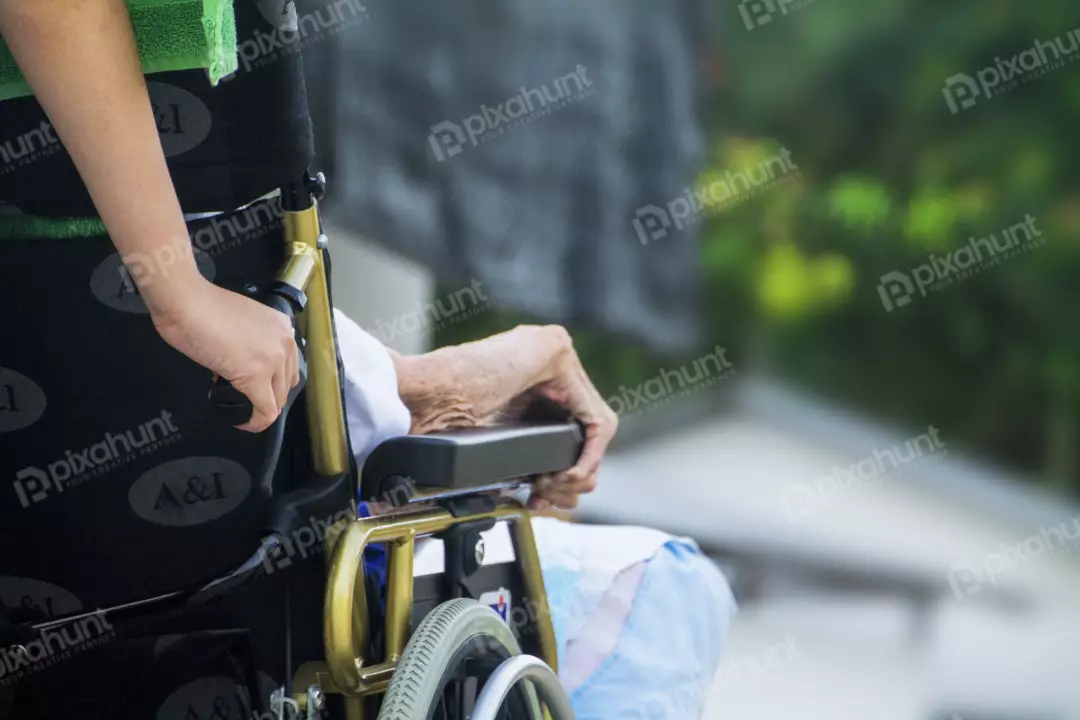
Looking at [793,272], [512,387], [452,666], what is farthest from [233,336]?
[793,272]

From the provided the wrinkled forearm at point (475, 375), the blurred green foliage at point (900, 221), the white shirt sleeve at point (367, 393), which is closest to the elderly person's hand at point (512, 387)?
the wrinkled forearm at point (475, 375)

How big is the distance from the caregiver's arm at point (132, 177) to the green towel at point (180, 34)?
0.13 feet

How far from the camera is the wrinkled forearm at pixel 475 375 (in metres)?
1.47

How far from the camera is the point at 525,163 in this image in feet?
9.61

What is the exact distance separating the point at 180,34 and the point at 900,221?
713cm

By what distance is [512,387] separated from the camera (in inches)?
59.2

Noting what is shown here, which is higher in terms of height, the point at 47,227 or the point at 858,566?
the point at 47,227

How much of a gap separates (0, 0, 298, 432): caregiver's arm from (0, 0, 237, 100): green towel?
0.04m

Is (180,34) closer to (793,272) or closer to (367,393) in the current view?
(367,393)

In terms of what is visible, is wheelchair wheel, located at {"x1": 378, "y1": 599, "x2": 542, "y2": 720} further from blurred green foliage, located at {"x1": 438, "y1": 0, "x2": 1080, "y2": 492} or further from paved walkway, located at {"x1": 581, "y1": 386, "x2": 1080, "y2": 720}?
blurred green foliage, located at {"x1": 438, "y1": 0, "x2": 1080, "y2": 492}

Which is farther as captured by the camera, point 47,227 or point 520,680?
point 520,680

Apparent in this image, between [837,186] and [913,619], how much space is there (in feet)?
14.5

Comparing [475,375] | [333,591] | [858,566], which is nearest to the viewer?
[333,591]

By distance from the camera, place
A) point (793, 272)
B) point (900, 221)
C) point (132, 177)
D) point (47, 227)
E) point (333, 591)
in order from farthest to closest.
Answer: point (793, 272) → point (900, 221) → point (333, 591) → point (47, 227) → point (132, 177)
